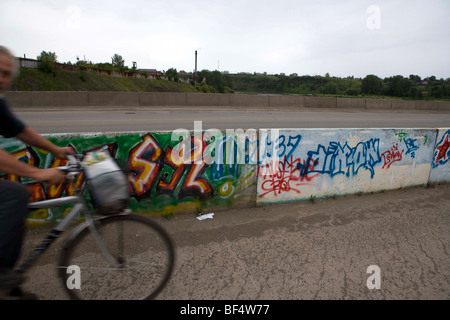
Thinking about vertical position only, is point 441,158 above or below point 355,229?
above

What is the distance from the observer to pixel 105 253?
2340mm

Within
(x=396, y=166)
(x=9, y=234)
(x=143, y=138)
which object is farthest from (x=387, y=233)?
(x=9, y=234)

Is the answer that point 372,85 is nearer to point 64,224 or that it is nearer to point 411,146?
point 411,146

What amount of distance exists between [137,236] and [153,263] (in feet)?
1.26

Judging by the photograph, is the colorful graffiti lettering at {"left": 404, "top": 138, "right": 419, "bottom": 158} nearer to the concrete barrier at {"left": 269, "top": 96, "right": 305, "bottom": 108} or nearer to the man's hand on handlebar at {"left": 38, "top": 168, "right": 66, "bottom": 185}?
the man's hand on handlebar at {"left": 38, "top": 168, "right": 66, "bottom": 185}

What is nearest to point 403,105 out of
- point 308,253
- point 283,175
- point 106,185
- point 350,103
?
point 350,103

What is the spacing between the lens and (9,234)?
6.33ft

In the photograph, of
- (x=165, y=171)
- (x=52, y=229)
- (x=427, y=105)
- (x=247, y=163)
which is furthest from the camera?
(x=427, y=105)

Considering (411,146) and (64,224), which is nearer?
(64,224)

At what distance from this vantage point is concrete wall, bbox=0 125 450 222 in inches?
147

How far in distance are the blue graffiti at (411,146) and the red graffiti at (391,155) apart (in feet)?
0.60

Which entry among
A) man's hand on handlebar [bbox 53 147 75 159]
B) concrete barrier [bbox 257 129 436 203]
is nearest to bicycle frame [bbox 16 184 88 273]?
man's hand on handlebar [bbox 53 147 75 159]

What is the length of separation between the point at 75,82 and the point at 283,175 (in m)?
38.9

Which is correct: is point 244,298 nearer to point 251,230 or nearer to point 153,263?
point 153,263
